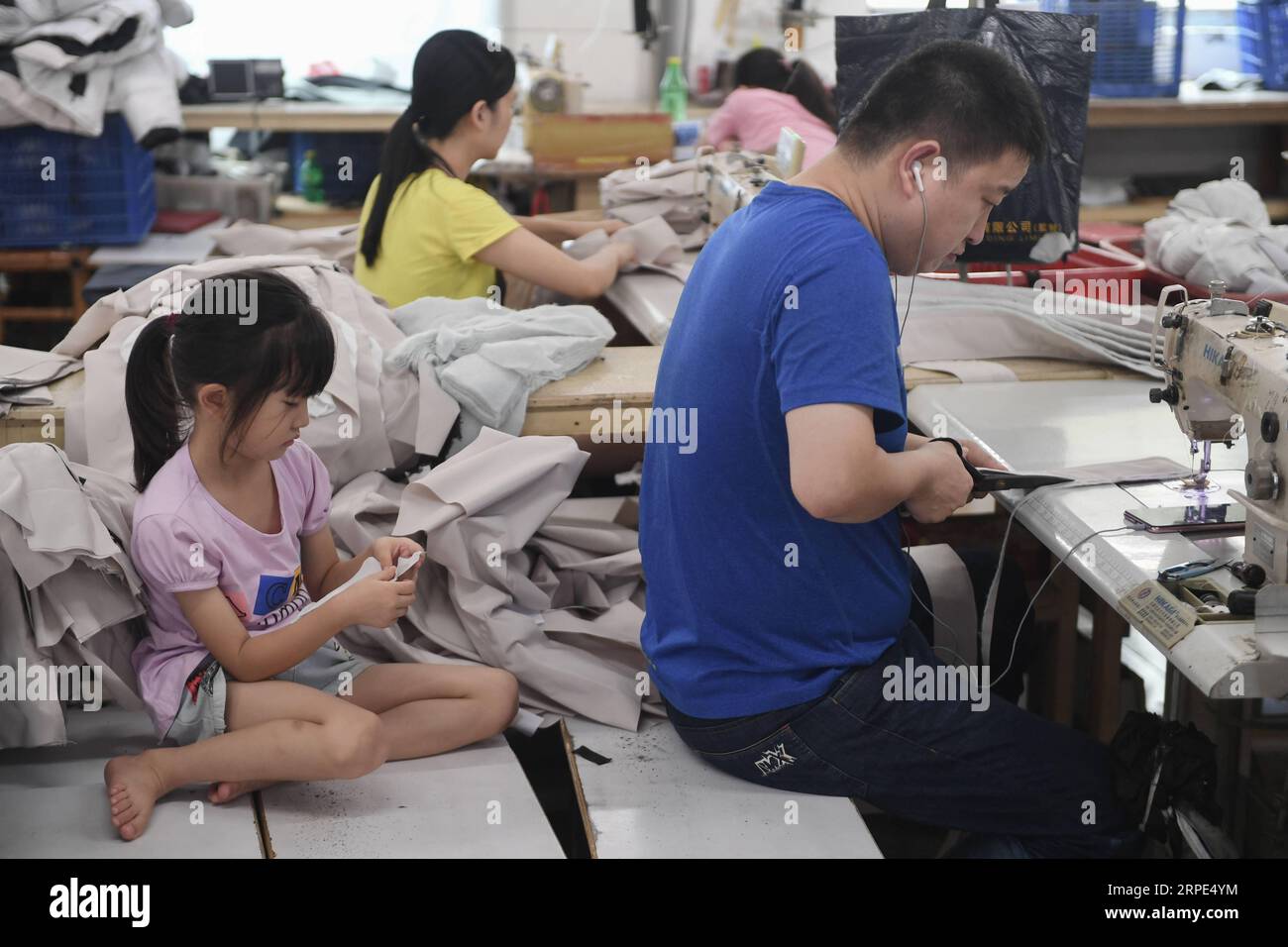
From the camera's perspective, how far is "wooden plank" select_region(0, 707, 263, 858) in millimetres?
1802

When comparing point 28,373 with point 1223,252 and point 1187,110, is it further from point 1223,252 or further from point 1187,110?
point 1187,110

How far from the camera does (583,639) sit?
236cm

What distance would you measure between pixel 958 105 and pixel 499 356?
3.55 feet

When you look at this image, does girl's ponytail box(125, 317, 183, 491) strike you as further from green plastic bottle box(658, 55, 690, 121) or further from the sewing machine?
green plastic bottle box(658, 55, 690, 121)

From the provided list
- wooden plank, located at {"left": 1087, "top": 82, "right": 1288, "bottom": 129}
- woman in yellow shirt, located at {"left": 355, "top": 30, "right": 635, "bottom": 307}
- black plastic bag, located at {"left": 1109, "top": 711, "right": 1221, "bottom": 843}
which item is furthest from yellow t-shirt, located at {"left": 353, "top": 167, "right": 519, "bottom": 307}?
wooden plank, located at {"left": 1087, "top": 82, "right": 1288, "bottom": 129}

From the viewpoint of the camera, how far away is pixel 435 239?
326cm

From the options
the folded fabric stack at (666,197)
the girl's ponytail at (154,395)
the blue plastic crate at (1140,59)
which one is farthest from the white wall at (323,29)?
the girl's ponytail at (154,395)

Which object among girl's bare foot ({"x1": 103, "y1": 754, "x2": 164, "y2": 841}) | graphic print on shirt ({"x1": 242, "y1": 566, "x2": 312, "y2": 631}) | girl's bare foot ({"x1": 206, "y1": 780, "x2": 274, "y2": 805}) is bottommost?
girl's bare foot ({"x1": 206, "y1": 780, "x2": 274, "y2": 805})

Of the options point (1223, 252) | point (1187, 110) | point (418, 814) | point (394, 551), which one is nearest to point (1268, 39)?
point (1187, 110)

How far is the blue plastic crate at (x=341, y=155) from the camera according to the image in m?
5.61

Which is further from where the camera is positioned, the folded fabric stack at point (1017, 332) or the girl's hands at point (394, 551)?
the folded fabric stack at point (1017, 332)

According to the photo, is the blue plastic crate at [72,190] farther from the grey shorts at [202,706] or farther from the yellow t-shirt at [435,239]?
the grey shorts at [202,706]

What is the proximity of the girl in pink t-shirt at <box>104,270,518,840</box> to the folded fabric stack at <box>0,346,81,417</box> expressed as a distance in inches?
18.4

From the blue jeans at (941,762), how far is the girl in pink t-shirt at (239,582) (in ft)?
1.63
